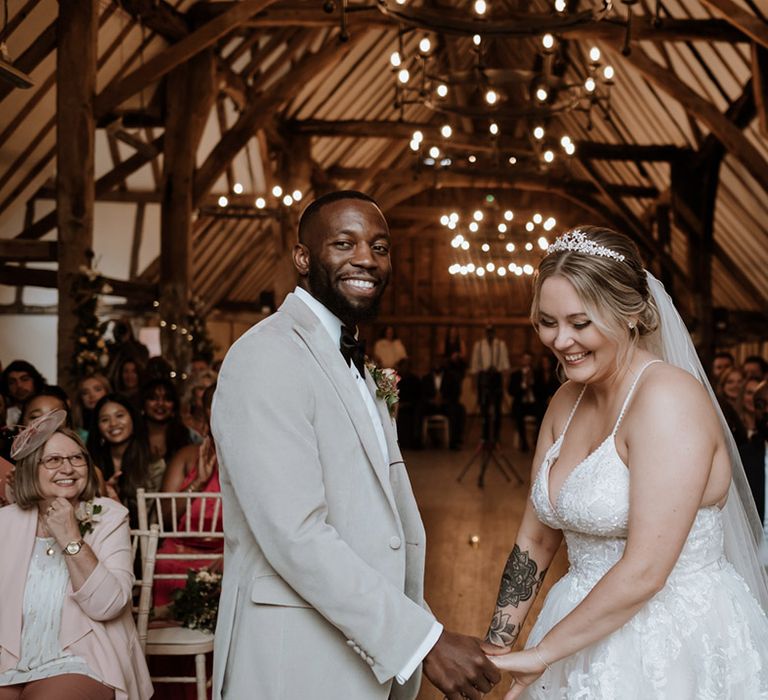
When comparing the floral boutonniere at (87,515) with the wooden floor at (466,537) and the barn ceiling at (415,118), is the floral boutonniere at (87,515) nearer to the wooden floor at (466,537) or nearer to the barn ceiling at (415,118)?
the wooden floor at (466,537)

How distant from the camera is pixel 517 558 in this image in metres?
2.43

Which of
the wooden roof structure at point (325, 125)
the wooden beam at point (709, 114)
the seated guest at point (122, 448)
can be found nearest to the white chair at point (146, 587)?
the seated guest at point (122, 448)

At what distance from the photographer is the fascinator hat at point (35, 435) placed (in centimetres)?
315

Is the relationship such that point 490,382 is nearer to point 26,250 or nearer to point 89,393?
point 26,250

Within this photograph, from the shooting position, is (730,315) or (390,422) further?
(730,315)

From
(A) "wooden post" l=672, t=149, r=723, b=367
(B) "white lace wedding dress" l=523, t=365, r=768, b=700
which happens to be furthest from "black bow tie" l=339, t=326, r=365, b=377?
(A) "wooden post" l=672, t=149, r=723, b=367

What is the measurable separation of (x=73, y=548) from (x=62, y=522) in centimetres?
10

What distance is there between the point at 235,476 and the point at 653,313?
997 millimetres

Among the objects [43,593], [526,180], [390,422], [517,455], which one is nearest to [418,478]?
[517,455]

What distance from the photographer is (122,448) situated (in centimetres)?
491

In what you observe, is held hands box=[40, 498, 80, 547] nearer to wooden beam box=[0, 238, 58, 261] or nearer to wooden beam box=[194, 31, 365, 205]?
wooden beam box=[0, 238, 58, 261]

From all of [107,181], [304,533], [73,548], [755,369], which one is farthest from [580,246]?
[107,181]

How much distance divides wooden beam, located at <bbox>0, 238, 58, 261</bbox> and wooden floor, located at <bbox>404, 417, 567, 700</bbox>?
11.9ft

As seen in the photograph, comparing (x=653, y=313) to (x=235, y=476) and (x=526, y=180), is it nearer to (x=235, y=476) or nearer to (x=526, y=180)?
(x=235, y=476)
